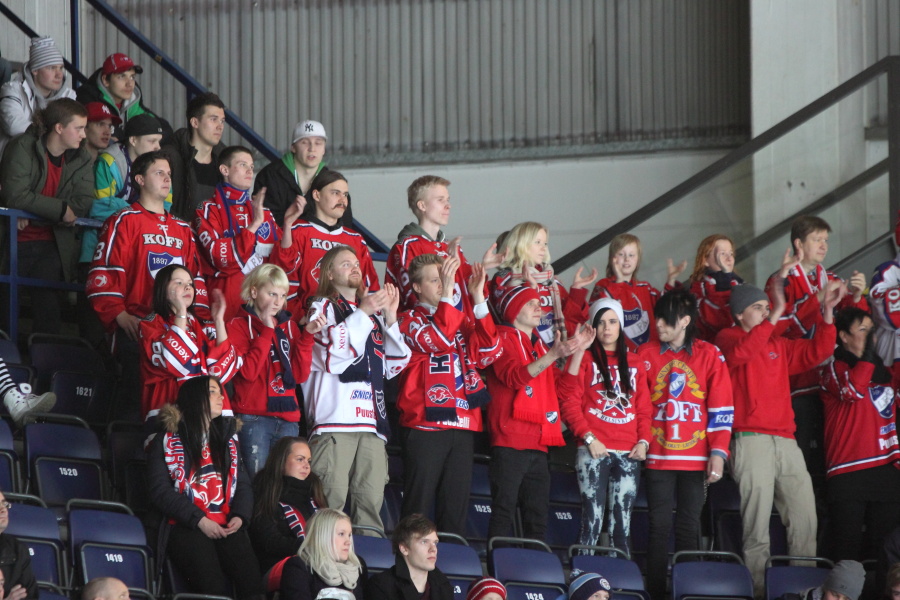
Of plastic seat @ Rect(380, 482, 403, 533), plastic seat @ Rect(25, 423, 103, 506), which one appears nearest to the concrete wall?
plastic seat @ Rect(380, 482, 403, 533)

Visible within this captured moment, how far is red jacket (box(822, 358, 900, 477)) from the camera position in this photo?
702cm

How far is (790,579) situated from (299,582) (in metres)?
2.55

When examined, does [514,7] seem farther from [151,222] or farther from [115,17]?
[151,222]

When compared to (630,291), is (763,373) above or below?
below

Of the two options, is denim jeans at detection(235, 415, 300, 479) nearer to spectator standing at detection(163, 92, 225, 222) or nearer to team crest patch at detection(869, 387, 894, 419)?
spectator standing at detection(163, 92, 225, 222)

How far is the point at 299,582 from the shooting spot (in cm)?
536

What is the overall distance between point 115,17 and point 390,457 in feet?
13.6

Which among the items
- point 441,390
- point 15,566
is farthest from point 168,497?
point 441,390

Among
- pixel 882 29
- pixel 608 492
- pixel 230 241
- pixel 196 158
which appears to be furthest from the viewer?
pixel 882 29

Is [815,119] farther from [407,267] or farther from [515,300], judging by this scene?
[407,267]

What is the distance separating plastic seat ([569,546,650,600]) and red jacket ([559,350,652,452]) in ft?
2.07

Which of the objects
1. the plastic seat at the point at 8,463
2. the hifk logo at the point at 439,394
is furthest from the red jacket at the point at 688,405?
the plastic seat at the point at 8,463

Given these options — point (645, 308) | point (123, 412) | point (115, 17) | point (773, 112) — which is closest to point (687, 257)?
point (645, 308)

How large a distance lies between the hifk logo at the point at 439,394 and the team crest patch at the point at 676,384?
122 centimetres
